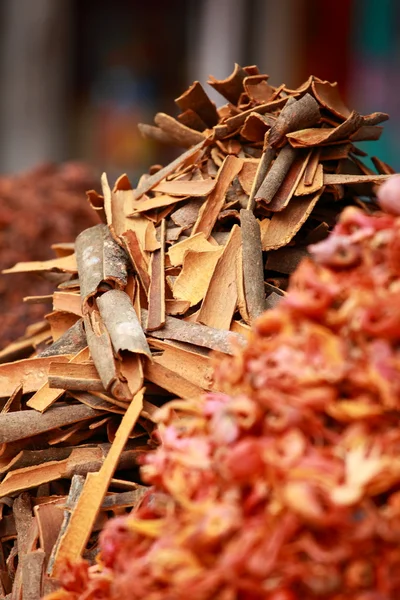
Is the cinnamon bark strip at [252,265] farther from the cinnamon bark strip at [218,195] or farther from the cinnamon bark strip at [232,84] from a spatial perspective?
the cinnamon bark strip at [232,84]

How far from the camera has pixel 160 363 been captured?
2.65ft

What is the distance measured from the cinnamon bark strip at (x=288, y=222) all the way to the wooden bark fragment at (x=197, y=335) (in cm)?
13

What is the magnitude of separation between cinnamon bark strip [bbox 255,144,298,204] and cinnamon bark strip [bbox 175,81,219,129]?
171mm

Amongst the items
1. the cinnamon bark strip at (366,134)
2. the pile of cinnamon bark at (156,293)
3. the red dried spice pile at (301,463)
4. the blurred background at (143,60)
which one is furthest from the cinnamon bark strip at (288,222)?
the blurred background at (143,60)

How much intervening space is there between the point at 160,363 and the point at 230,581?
0.36 m

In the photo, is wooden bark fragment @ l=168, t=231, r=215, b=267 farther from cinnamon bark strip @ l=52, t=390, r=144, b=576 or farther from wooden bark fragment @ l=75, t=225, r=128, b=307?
cinnamon bark strip @ l=52, t=390, r=144, b=576

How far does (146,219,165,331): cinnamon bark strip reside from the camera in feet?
2.77

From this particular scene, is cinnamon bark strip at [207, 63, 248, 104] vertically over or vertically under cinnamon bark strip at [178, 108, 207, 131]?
over

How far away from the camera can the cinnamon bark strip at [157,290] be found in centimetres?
85

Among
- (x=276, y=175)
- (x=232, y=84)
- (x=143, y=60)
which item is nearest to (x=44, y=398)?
(x=276, y=175)

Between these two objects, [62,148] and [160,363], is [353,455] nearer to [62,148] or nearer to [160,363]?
[160,363]

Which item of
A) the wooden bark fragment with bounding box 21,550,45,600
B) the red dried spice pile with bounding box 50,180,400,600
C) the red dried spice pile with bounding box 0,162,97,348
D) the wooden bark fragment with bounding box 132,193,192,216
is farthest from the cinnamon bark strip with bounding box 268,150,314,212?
the red dried spice pile with bounding box 0,162,97,348

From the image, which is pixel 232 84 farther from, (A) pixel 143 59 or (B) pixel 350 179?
(A) pixel 143 59

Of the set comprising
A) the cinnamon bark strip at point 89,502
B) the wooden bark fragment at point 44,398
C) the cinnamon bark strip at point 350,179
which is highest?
the cinnamon bark strip at point 350,179
